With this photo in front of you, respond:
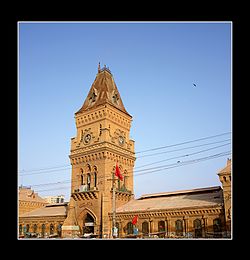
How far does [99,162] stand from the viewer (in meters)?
43.2

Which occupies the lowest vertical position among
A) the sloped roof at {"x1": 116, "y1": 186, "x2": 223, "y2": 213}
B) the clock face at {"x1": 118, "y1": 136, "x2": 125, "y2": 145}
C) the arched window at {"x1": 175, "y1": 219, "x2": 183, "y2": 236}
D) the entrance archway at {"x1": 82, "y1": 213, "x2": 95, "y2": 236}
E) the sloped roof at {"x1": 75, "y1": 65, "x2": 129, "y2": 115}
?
the entrance archway at {"x1": 82, "y1": 213, "x2": 95, "y2": 236}

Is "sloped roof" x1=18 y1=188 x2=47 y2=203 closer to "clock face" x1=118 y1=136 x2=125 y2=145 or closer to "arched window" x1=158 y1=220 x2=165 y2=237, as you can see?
"clock face" x1=118 y1=136 x2=125 y2=145

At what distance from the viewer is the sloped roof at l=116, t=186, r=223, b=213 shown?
34500mm

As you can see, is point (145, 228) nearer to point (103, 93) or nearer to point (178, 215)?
point (178, 215)

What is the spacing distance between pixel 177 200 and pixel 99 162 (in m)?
10.9

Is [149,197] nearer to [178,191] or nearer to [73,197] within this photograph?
[178,191]

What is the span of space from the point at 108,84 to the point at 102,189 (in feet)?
52.4

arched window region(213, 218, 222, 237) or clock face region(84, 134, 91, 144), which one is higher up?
clock face region(84, 134, 91, 144)

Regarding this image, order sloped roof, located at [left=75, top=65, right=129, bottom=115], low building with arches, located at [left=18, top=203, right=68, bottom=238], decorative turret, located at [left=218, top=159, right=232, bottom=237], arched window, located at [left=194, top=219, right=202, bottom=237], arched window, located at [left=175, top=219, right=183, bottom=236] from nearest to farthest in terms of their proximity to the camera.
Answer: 1. decorative turret, located at [left=218, top=159, right=232, bottom=237]
2. arched window, located at [left=194, top=219, right=202, bottom=237]
3. arched window, located at [left=175, top=219, right=183, bottom=236]
4. low building with arches, located at [left=18, top=203, right=68, bottom=238]
5. sloped roof, located at [left=75, top=65, right=129, bottom=115]

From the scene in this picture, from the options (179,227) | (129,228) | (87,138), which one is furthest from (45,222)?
(179,227)

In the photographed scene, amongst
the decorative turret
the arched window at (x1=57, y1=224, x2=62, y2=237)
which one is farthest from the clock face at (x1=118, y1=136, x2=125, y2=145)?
the decorative turret

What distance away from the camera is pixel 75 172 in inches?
1806

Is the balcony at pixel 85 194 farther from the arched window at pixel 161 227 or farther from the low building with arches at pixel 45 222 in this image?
the arched window at pixel 161 227

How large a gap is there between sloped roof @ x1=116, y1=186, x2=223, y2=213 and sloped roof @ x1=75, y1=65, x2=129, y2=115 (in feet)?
44.8
